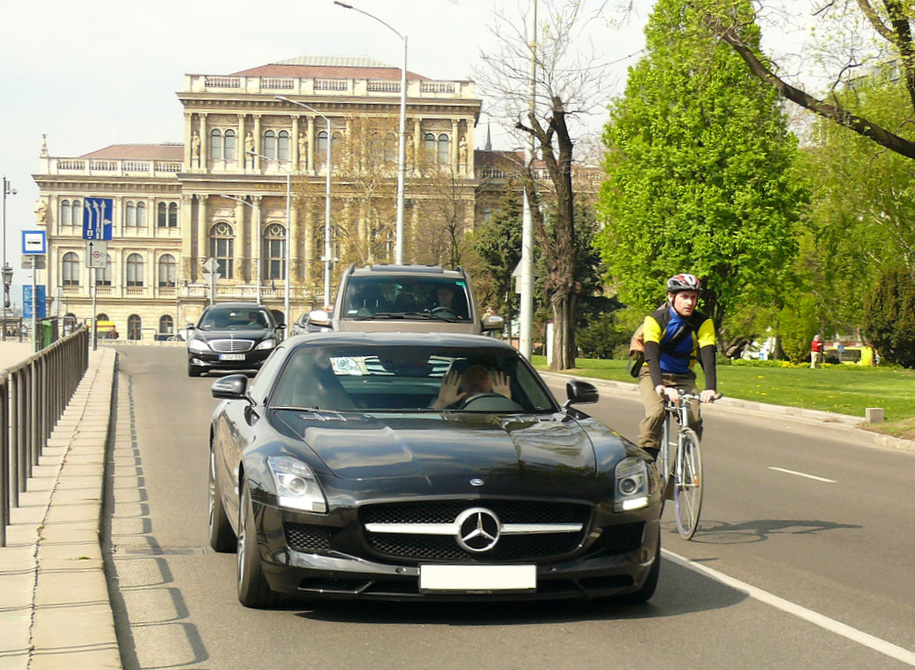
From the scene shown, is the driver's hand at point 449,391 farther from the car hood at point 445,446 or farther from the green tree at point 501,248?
the green tree at point 501,248

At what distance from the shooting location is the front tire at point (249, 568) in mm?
6098

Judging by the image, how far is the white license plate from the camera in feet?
18.8

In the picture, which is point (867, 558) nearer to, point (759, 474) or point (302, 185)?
point (759, 474)

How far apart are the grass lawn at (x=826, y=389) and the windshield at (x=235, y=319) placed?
8.38 metres

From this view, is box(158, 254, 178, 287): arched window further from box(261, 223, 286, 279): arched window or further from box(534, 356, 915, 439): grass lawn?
box(534, 356, 915, 439): grass lawn

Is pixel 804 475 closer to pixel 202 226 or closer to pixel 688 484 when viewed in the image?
pixel 688 484

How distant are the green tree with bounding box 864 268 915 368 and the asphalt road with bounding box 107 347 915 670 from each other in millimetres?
41023

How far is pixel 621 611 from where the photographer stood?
636cm

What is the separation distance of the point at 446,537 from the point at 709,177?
4394cm

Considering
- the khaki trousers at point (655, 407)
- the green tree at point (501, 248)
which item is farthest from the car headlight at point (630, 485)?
the green tree at point (501, 248)

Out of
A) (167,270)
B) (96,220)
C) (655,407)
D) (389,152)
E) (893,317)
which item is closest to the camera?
(655,407)

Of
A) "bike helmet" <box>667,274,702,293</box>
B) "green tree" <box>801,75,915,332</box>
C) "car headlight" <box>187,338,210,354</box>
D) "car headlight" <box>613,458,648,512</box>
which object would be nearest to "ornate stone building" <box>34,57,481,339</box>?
"green tree" <box>801,75,915,332</box>

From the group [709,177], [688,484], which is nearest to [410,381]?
[688,484]

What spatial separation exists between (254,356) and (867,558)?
22.7m
